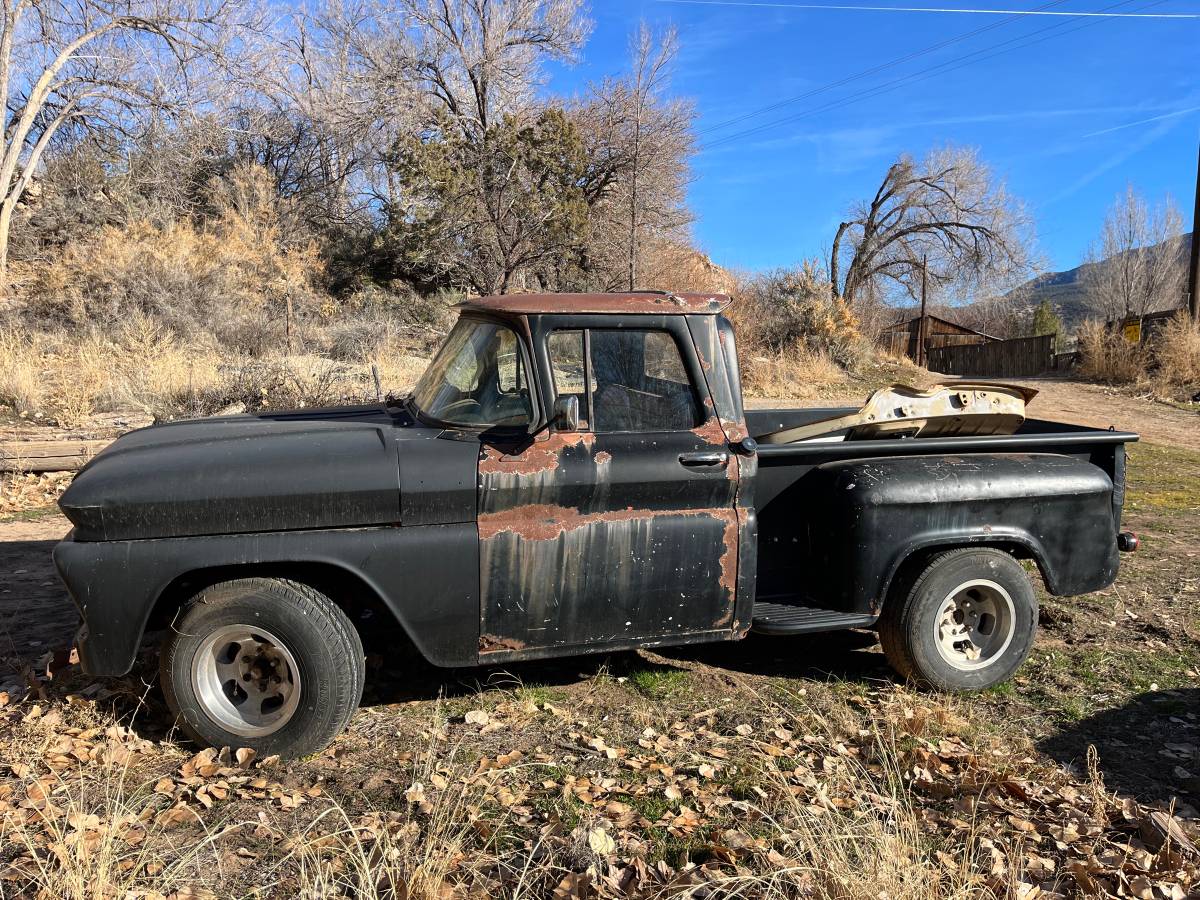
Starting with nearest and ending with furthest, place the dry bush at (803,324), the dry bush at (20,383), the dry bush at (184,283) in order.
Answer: the dry bush at (20,383) < the dry bush at (184,283) < the dry bush at (803,324)

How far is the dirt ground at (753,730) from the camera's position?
3164 millimetres

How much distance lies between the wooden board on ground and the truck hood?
6199 millimetres

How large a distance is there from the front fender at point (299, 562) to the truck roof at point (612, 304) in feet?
3.42

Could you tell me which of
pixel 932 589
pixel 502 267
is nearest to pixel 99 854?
pixel 932 589

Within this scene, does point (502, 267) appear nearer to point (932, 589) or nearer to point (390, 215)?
point (390, 215)

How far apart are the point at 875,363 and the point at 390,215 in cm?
1387

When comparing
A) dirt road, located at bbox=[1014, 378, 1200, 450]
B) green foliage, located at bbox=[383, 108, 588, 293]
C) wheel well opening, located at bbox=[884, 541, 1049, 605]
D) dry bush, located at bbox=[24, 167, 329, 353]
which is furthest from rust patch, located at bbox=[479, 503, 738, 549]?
green foliage, located at bbox=[383, 108, 588, 293]

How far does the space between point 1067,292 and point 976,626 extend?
157 meters

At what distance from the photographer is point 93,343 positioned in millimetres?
13562

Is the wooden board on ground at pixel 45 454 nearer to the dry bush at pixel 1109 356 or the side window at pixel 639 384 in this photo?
the side window at pixel 639 384

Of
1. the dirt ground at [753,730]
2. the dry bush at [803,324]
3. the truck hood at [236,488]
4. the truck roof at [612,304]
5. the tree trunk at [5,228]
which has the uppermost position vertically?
the tree trunk at [5,228]

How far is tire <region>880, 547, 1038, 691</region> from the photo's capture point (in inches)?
163

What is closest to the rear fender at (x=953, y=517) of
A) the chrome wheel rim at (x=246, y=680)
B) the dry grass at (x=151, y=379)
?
the chrome wheel rim at (x=246, y=680)

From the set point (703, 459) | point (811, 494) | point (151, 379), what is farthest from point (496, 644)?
point (151, 379)
